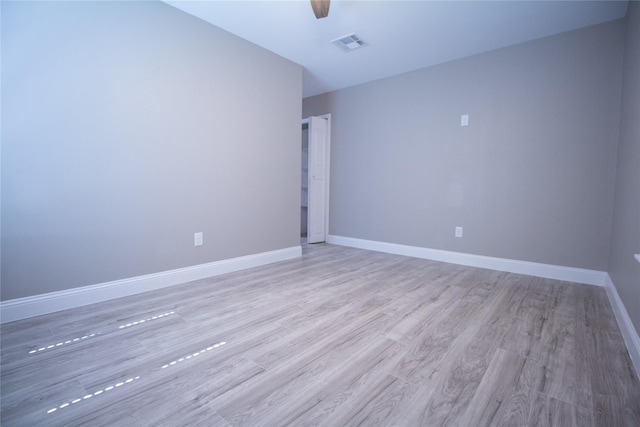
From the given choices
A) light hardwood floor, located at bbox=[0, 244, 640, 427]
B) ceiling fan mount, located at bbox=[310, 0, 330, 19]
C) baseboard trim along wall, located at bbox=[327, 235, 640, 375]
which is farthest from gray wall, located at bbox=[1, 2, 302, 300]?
baseboard trim along wall, located at bbox=[327, 235, 640, 375]

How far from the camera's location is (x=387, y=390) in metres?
1.19

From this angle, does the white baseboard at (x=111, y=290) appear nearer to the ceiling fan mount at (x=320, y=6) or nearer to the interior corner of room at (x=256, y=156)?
the interior corner of room at (x=256, y=156)

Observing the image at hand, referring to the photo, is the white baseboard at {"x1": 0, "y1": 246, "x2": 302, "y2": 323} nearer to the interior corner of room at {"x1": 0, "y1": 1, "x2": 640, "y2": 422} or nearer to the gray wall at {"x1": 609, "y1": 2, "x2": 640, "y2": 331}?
the interior corner of room at {"x1": 0, "y1": 1, "x2": 640, "y2": 422}

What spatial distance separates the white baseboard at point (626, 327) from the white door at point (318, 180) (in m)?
3.38

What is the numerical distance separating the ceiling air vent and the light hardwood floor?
2519 mm

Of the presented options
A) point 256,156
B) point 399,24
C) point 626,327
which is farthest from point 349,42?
point 626,327

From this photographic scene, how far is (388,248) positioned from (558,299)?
200 centimetres

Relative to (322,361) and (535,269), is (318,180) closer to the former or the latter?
(535,269)

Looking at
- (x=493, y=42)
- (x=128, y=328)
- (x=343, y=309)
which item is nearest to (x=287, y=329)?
(x=343, y=309)

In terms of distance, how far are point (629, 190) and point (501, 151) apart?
133cm

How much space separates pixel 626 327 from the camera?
165 centimetres

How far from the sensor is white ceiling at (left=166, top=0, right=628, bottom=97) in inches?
92.8

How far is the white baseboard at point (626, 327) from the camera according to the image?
1382mm

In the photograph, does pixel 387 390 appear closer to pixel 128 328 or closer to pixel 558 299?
pixel 128 328
